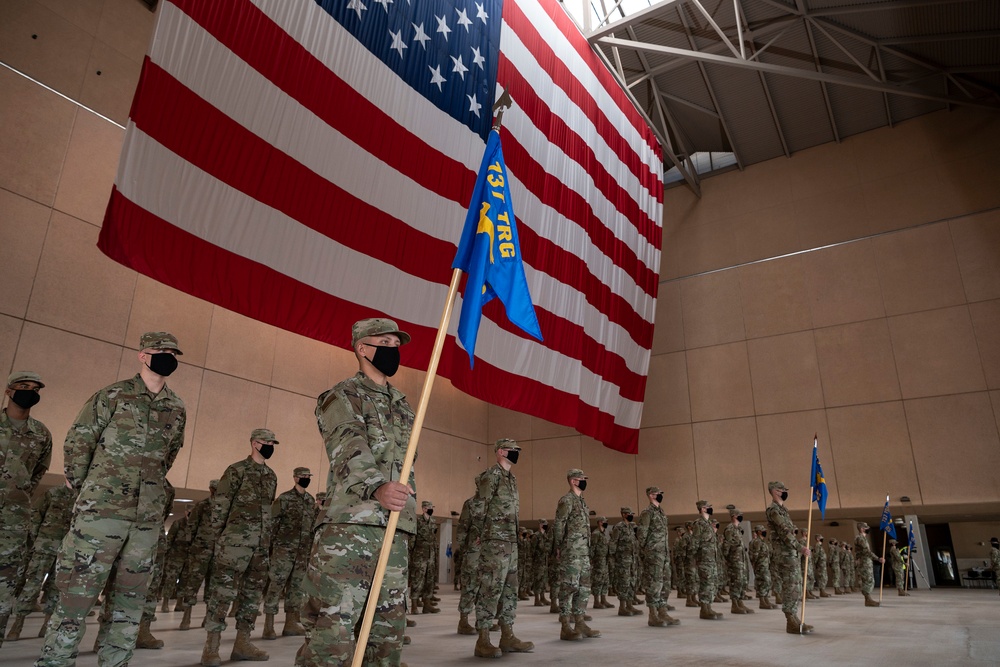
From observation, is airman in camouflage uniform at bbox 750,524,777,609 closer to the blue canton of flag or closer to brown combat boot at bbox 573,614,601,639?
brown combat boot at bbox 573,614,601,639

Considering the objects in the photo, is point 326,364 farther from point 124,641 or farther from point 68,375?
point 124,641

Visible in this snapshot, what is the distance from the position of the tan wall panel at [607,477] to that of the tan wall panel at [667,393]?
3.45ft

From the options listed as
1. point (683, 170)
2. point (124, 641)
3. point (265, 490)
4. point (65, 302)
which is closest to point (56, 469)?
point (65, 302)

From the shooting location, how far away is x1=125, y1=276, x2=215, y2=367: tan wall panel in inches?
355

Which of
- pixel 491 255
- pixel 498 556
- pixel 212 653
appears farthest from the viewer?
pixel 498 556

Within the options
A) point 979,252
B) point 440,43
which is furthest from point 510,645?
point 979,252

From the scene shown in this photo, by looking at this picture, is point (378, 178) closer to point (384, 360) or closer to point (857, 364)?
point (384, 360)

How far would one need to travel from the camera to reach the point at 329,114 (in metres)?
5.04

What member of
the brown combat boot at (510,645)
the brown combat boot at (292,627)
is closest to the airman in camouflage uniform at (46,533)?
the brown combat boot at (292,627)

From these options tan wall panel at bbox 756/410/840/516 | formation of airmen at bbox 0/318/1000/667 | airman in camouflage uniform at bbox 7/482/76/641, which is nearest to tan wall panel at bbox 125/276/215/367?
formation of airmen at bbox 0/318/1000/667

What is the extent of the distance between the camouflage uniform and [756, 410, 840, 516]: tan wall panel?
6.67m

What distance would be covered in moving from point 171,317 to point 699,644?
8.53m

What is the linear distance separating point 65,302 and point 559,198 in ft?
21.6

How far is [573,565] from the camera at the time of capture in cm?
470
